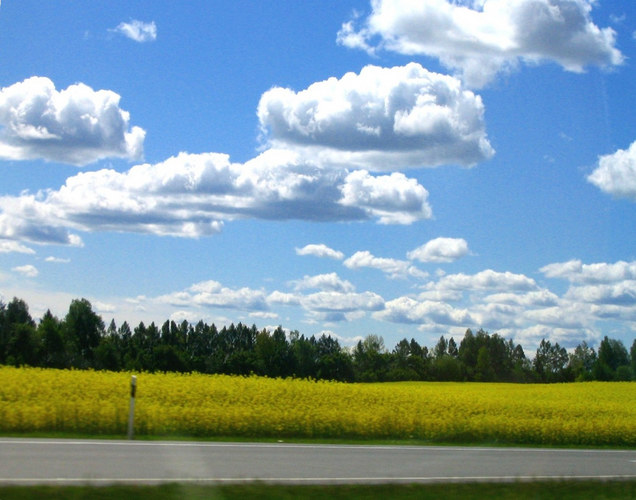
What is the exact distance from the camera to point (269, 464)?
14.4m

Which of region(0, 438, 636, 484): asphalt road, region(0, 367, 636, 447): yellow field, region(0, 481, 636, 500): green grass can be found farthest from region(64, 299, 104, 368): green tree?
region(0, 481, 636, 500): green grass

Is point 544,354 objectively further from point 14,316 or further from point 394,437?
point 394,437

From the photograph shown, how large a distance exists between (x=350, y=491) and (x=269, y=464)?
317 cm

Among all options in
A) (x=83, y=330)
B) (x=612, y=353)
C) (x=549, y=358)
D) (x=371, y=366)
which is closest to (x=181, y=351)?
(x=83, y=330)

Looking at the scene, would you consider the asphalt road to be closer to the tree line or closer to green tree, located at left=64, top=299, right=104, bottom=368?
the tree line

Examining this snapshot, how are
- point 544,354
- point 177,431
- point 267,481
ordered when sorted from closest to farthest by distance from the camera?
1. point 267,481
2. point 177,431
3. point 544,354

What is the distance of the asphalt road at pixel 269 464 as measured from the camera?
12156 mm

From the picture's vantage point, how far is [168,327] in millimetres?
73000

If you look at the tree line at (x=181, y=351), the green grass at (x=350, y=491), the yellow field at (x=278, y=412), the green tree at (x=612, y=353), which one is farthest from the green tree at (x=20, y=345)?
the green tree at (x=612, y=353)

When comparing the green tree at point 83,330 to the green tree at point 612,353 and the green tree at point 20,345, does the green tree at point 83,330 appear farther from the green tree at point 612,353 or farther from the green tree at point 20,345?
the green tree at point 612,353

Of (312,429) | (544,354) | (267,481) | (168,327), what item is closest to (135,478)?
(267,481)

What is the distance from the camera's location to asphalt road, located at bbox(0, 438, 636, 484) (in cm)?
1216

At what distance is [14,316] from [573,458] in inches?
1963

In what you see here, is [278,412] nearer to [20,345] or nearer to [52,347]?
[52,347]
